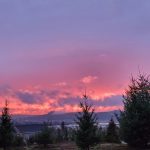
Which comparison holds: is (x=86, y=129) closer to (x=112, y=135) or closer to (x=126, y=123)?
(x=126, y=123)

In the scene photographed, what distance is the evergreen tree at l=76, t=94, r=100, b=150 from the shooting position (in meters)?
43.6

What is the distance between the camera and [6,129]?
5053 cm

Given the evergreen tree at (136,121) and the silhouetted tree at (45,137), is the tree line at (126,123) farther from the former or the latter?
the silhouetted tree at (45,137)

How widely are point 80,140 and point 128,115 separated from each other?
6.92m

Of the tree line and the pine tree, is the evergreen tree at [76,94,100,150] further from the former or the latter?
the pine tree

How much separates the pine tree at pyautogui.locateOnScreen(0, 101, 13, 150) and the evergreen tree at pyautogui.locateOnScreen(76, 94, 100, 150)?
35.0ft

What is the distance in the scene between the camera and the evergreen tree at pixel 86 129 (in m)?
43.6

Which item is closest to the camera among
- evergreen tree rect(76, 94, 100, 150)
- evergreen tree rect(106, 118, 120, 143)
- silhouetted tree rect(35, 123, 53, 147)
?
evergreen tree rect(76, 94, 100, 150)

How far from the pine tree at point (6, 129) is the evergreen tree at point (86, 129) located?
420 inches

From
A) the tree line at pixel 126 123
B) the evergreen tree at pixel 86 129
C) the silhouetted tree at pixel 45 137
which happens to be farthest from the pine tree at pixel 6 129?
the silhouetted tree at pixel 45 137

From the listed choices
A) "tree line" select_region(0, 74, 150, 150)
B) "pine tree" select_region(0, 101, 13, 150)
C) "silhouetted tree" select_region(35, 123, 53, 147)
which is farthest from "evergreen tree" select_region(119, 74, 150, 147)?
"silhouetted tree" select_region(35, 123, 53, 147)

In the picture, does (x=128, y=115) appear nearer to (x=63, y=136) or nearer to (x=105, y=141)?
(x=105, y=141)

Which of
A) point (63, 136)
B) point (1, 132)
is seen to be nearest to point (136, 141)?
point (1, 132)

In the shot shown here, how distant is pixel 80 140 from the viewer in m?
43.9
